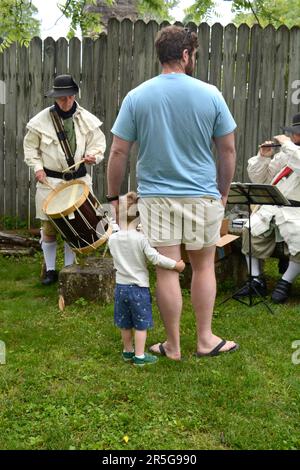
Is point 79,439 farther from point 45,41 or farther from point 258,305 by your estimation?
point 45,41

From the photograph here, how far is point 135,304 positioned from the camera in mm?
4094

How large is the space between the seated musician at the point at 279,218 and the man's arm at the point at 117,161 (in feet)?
6.22

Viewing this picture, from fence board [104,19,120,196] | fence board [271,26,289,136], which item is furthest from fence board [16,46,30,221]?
fence board [271,26,289,136]

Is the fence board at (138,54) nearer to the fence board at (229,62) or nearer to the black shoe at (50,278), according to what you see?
the fence board at (229,62)

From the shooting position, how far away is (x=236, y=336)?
15.6 feet

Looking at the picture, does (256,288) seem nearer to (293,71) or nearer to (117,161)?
(117,161)

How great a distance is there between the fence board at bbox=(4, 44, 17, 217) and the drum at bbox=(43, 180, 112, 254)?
99.4 inches

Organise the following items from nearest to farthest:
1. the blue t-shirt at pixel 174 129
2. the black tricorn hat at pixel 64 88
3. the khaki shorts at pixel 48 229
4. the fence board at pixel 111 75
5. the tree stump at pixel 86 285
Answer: the blue t-shirt at pixel 174 129
the tree stump at pixel 86 285
the black tricorn hat at pixel 64 88
the khaki shorts at pixel 48 229
the fence board at pixel 111 75

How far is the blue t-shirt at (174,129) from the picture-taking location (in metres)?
3.82

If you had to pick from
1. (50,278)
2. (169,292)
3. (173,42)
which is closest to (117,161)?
(173,42)

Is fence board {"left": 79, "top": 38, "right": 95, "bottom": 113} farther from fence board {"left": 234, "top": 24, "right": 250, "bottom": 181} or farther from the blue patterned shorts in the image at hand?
the blue patterned shorts

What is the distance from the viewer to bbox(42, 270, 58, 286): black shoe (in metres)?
6.34

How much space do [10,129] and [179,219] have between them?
4.61 meters

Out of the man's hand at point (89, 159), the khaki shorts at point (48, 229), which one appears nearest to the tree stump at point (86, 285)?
the khaki shorts at point (48, 229)
